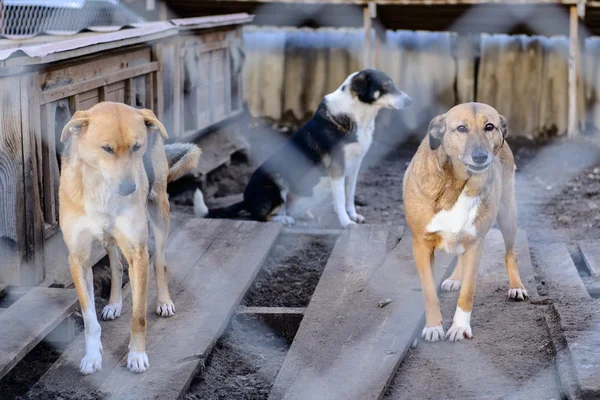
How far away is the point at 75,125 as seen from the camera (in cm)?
294

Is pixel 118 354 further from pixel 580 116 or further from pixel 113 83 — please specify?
pixel 580 116

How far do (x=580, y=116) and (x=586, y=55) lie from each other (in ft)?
1.96

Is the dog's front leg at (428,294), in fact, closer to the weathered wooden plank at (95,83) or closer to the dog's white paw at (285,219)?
the weathered wooden plank at (95,83)

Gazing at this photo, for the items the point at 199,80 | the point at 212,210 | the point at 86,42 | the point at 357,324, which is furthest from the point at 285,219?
the point at 357,324

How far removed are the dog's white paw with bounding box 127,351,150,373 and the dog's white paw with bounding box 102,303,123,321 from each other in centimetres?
54

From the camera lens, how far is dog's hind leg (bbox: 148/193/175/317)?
3.70 meters

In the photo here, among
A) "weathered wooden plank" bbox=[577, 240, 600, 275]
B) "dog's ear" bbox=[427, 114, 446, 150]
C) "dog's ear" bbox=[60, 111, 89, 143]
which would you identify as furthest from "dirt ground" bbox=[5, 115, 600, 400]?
"dog's ear" bbox=[60, 111, 89, 143]

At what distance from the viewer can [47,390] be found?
3.06 m

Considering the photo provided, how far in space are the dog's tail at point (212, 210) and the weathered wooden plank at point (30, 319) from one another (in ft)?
5.99

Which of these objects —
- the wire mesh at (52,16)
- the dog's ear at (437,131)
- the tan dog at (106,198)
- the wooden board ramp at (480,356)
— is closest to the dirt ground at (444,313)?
the wooden board ramp at (480,356)

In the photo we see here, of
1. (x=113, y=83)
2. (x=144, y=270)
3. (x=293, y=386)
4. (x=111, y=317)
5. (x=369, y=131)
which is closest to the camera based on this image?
(x=293, y=386)

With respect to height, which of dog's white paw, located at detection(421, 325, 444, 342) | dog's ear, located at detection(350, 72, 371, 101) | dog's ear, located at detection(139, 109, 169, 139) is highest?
dog's ear, located at detection(139, 109, 169, 139)

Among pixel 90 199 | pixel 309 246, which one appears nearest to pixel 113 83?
pixel 309 246

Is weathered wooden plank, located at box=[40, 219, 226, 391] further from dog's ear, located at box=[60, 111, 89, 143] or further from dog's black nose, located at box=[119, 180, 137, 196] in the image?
dog's ear, located at box=[60, 111, 89, 143]
